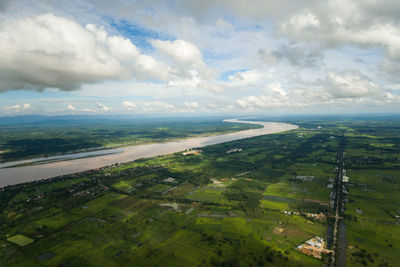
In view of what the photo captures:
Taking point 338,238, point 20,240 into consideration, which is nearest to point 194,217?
point 338,238

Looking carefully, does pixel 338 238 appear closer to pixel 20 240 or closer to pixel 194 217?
pixel 194 217

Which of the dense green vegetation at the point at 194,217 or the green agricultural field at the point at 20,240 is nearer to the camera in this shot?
the dense green vegetation at the point at 194,217

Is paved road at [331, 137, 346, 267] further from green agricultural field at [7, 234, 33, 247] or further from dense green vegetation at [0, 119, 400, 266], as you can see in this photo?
green agricultural field at [7, 234, 33, 247]

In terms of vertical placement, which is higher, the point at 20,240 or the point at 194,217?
the point at 194,217

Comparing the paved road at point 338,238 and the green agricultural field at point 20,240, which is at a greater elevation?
the paved road at point 338,238

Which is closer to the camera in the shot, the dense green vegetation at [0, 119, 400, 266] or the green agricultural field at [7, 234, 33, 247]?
the dense green vegetation at [0, 119, 400, 266]

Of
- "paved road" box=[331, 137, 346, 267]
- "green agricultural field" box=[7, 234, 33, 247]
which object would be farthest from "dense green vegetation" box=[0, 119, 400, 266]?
"paved road" box=[331, 137, 346, 267]

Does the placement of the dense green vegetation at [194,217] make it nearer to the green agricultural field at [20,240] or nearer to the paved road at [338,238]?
the green agricultural field at [20,240]

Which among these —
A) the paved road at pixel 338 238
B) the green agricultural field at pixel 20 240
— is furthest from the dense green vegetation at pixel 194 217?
the paved road at pixel 338 238
